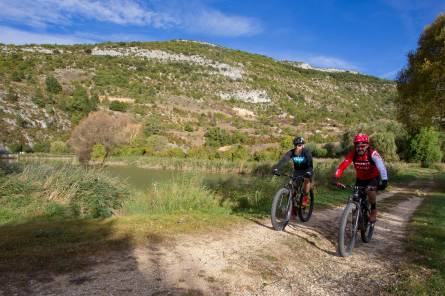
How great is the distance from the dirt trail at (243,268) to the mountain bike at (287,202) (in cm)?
27

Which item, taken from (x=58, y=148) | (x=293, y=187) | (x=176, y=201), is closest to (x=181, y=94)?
(x=58, y=148)

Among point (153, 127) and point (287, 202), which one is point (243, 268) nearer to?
point (287, 202)

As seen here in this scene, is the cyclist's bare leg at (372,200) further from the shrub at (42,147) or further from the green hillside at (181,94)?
the shrub at (42,147)

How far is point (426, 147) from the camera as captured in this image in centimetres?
4022

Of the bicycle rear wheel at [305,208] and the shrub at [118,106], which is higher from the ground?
the shrub at [118,106]

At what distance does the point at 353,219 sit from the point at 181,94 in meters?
73.1

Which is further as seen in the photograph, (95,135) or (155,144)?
(155,144)

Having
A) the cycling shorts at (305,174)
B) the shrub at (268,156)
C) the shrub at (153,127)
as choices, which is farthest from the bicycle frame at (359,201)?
the shrub at (153,127)

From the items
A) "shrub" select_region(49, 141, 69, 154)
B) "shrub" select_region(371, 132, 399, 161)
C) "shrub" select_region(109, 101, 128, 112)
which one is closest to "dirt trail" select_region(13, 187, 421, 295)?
"shrub" select_region(371, 132, 399, 161)

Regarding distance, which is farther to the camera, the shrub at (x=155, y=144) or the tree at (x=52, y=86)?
the tree at (x=52, y=86)

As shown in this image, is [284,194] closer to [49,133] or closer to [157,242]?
[157,242]

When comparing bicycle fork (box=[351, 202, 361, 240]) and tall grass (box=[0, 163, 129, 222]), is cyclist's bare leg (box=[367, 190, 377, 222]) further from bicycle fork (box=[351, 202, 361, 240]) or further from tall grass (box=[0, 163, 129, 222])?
tall grass (box=[0, 163, 129, 222])

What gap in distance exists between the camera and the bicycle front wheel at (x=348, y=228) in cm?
601

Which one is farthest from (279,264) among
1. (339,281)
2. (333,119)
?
(333,119)
